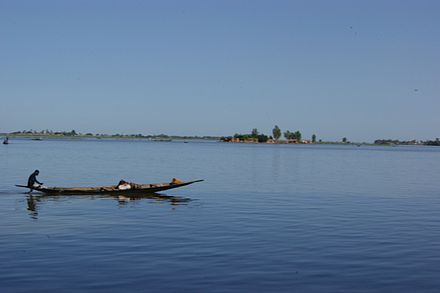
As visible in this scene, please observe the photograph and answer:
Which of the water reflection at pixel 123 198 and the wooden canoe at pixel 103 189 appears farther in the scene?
the wooden canoe at pixel 103 189

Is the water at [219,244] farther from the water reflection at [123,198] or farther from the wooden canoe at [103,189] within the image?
the wooden canoe at [103,189]

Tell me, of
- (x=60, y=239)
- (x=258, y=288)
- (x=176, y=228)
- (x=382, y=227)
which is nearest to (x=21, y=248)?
(x=60, y=239)

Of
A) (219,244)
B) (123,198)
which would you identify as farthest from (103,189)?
(219,244)

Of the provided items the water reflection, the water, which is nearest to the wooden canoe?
the water reflection

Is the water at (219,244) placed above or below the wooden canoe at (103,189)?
below

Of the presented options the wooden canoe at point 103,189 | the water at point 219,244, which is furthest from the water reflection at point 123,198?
the wooden canoe at point 103,189

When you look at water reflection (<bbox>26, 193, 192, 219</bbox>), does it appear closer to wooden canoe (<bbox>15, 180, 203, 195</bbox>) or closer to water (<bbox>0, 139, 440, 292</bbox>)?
water (<bbox>0, 139, 440, 292</bbox>)

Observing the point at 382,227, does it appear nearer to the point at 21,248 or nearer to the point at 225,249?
the point at 225,249

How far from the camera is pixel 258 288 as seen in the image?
1662 cm

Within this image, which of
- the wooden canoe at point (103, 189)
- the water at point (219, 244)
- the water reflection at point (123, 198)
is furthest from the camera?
the wooden canoe at point (103, 189)

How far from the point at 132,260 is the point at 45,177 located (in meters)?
45.0

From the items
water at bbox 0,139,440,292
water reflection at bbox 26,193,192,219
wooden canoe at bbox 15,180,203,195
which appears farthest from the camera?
wooden canoe at bbox 15,180,203,195

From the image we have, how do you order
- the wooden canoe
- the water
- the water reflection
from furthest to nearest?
the wooden canoe → the water reflection → the water

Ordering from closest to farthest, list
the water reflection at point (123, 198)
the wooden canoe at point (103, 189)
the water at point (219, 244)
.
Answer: the water at point (219, 244), the water reflection at point (123, 198), the wooden canoe at point (103, 189)
